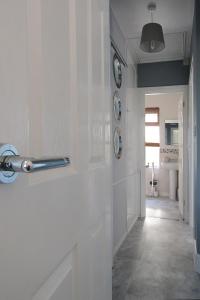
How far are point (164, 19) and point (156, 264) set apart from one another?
2.58 meters

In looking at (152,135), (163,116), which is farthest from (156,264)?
(163,116)

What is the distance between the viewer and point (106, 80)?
1.04 meters

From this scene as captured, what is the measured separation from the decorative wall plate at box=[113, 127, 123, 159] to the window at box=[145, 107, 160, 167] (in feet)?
10.2

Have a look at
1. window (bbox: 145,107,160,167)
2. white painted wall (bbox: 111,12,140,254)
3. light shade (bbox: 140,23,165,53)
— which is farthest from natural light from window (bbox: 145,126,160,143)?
light shade (bbox: 140,23,165,53)

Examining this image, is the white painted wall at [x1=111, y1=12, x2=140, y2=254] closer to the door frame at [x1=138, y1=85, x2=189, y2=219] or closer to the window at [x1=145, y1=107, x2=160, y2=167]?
the door frame at [x1=138, y1=85, x2=189, y2=219]

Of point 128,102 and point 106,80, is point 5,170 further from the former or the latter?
point 128,102

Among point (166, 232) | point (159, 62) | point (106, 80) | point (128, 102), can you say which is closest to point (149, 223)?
point (166, 232)

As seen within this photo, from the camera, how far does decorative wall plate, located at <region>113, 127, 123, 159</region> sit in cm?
278

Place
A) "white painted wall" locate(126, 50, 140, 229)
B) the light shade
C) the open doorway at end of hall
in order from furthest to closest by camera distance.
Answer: the open doorway at end of hall < "white painted wall" locate(126, 50, 140, 229) < the light shade

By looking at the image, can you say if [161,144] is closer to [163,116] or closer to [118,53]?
[163,116]

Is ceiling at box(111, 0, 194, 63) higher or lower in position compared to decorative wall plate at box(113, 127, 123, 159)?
higher

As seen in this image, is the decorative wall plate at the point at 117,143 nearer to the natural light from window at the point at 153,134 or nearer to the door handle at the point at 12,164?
the door handle at the point at 12,164

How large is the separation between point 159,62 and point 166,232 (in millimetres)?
2577

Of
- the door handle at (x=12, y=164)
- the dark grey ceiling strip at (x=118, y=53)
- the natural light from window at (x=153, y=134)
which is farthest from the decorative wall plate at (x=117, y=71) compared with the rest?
the natural light from window at (x=153, y=134)
